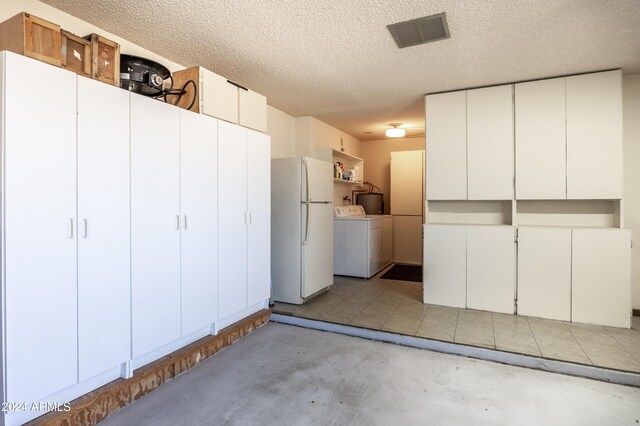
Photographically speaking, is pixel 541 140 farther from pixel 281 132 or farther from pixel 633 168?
pixel 281 132

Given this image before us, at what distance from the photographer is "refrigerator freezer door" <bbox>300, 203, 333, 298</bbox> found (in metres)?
3.92

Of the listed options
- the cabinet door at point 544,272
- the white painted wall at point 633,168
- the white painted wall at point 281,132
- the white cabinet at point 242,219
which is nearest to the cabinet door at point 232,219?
the white cabinet at point 242,219

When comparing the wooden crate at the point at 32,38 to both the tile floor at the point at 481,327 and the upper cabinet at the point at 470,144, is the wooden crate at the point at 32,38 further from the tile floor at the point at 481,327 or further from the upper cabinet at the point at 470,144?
the upper cabinet at the point at 470,144

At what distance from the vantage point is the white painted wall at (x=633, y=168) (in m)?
3.51

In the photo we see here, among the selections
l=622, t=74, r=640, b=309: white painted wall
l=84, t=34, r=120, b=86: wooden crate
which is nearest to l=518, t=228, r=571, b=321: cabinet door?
l=622, t=74, r=640, b=309: white painted wall

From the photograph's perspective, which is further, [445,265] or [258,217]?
[445,265]

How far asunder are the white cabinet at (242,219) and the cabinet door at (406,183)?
12.1ft

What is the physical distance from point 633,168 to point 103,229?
492 cm

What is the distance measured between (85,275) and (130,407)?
0.90 metres

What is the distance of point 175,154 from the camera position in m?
2.52

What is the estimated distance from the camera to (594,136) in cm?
335

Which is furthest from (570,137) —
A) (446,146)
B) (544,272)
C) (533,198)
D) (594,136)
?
(544,272)

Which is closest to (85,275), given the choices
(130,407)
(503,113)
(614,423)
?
(130,407)

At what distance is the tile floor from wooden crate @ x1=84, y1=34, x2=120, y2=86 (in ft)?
8.72
